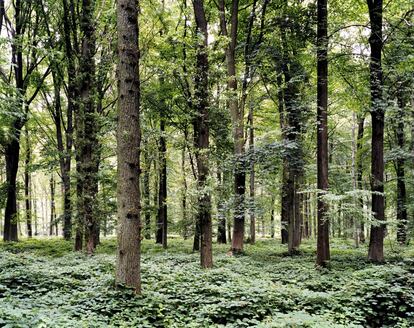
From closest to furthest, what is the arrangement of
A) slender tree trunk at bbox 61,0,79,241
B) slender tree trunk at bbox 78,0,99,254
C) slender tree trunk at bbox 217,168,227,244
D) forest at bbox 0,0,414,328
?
forest at bbox 0,0,414,328 → slender tree trunk at bbox 217,168,227,244 → slender tree trunk at bbox 78,0,99,254 → slender tree trunk at bbox 61,0,79,241

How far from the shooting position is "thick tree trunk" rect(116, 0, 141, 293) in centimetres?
577

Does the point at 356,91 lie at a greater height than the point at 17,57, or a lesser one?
lesser

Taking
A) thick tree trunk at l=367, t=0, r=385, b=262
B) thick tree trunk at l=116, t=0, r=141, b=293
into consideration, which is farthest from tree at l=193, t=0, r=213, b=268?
thick tree trunk at l=367, t=0, r=385, b=262

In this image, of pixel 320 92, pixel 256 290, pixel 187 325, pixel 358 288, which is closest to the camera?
Answer: pixel 187 325

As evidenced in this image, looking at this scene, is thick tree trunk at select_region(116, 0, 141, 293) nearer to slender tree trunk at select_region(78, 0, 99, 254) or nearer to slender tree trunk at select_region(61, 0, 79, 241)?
slender tree trunk at select_region(78, 0, 99, 254)

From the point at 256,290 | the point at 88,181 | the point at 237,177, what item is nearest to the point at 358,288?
the point at 256,290

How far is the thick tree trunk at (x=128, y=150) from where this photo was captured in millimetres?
5770

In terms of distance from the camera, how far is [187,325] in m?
4.63

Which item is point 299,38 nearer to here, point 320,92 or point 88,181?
point 320,92

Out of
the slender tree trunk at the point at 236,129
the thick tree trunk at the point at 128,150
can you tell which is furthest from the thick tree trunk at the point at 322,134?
the thick tree trunk at the point at 128,150

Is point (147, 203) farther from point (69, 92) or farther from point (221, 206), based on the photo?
point (69, 92)

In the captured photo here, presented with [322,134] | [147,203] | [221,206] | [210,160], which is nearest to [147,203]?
[147,203]

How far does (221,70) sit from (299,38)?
526 centimetres

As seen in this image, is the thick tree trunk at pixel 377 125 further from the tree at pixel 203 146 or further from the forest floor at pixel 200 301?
the tree at pixel 203 146
